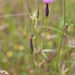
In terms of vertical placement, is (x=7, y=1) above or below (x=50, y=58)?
above

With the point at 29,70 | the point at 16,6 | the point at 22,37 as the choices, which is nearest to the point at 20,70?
the point at 29,70

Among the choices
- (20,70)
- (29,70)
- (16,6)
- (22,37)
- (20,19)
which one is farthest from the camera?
(16,6)

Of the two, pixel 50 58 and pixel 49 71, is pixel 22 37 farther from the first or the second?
pixel 49 71

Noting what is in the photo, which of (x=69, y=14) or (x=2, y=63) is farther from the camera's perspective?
(x=69, y=14)

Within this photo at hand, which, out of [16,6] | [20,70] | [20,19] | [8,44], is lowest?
[20,70]

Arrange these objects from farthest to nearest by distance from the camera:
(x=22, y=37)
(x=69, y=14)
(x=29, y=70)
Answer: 1. (x=69, y=14)
2. (x=22, y=37)
3. (x=29, y=70)

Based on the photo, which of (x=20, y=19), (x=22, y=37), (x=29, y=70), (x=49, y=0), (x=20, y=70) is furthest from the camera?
(x=20, y=19)

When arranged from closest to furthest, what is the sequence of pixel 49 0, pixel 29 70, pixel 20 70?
pixel 49 0
pixel 29 70
pixel 20 70

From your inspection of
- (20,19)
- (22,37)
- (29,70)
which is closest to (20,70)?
(29,70)

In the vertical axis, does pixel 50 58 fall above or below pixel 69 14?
below

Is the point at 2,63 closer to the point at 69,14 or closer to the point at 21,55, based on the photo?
the point at 21,55
